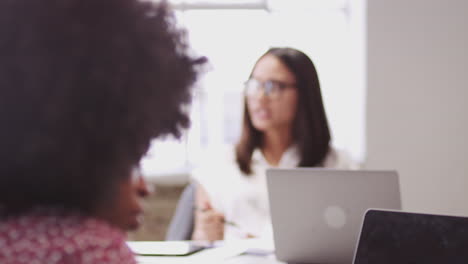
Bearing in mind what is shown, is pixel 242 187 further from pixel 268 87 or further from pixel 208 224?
pixel 268 87

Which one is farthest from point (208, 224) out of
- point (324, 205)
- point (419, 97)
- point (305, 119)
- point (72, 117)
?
point (419, 97)

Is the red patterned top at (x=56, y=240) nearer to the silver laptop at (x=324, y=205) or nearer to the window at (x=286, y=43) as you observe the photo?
the silver laptop at (x=324, y=205)

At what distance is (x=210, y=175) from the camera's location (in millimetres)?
2213

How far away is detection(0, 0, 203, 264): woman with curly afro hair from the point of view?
23.4 inches

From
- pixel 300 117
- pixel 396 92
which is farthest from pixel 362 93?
pixel 300 117

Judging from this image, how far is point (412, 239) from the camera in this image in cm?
119

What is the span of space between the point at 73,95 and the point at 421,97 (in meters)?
3.25

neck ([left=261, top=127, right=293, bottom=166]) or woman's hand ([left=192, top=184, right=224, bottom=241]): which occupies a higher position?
neck ([left=261, top=127, right=293, bottom=166])

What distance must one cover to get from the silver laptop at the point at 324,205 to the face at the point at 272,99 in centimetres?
75

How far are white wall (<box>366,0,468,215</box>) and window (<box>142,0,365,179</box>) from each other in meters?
0.14

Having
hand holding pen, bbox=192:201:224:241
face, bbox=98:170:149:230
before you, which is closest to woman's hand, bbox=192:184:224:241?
hand holding pen, bbox=192:201:224:241

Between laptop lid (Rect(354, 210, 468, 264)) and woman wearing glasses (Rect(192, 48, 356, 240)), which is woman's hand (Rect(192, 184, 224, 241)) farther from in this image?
laptop lid (Rect(354, 210, 468, 264))

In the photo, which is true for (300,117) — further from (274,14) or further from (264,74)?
(274,14)

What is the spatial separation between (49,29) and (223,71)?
3.13m
